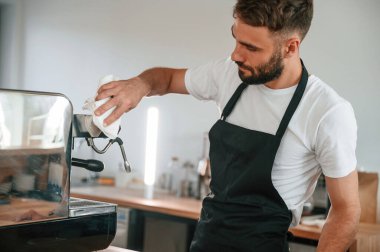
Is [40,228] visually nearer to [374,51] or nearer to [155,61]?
[374,51]

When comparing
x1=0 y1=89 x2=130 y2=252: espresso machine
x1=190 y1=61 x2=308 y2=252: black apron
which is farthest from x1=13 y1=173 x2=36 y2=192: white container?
x1=190 y1=61 x2=308 y2=252: black apron

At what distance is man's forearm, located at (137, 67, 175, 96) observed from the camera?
1905mm

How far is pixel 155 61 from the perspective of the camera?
4.92m

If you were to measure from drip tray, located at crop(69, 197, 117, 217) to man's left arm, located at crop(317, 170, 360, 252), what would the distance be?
71cm

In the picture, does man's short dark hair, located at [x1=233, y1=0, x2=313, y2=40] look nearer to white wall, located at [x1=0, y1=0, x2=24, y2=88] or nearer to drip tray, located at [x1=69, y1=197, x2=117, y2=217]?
drip tray, located at [x1=69, y1=197, x2=117, y2=217]

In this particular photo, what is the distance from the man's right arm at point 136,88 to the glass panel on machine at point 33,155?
0.16 meters

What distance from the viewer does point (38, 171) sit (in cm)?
162

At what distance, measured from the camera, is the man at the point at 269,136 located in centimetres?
166

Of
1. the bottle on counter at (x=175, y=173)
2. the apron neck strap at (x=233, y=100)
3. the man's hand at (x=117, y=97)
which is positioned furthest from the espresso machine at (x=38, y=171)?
the bottle on counter at (x=175, y=173)

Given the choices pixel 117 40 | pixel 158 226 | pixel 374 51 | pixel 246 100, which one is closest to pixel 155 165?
pixel 158 226

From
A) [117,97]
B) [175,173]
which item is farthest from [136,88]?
[175,173]

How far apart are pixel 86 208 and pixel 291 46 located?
0.85m

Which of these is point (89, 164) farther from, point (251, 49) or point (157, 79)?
point (251, 49)

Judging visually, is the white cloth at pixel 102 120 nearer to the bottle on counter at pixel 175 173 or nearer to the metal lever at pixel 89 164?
the metal lever at pixel 89 164
